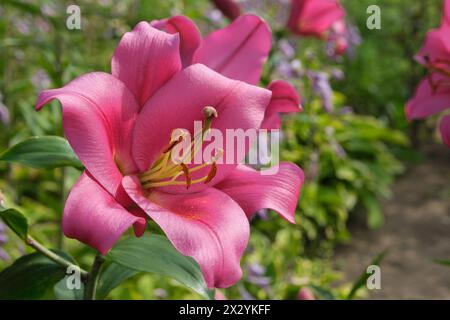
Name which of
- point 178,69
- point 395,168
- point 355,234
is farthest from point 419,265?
point 178,69

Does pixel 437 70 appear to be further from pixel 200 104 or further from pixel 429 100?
pixel 200 104

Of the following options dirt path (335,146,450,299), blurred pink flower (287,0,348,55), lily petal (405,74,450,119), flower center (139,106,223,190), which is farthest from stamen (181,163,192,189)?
dirt path (335,146,450,299)

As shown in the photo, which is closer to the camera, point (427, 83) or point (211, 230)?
point (211, 230)

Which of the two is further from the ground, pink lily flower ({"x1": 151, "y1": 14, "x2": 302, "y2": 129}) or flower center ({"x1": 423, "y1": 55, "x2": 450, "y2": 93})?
pink lily flower ({"x1": 151, "y1": 14, "x2": 302, "y2": 129})

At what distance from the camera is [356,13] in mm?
6176

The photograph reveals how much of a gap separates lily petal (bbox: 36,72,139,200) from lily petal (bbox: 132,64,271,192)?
0.02 metres

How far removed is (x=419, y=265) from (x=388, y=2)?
2.95 m

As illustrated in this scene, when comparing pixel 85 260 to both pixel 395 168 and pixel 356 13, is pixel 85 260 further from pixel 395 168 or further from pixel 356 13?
pixel 356 13

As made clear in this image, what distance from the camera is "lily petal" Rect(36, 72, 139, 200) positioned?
65 centimetres

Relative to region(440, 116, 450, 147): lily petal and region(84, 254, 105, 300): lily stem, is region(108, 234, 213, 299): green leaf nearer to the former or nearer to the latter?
region(84, 254, 105, 300): lily stem

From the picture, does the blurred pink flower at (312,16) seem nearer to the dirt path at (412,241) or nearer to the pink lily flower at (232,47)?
the pink lily flower at (232,47)

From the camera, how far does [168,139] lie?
765 millimetres

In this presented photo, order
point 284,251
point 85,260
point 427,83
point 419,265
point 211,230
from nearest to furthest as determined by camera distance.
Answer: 1. point 211,230
2. point 427,83
3. point 85,260
4. point 284,251
5. point 419,265

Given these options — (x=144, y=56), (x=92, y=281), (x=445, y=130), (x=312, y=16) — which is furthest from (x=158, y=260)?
(x=312, y=16)
